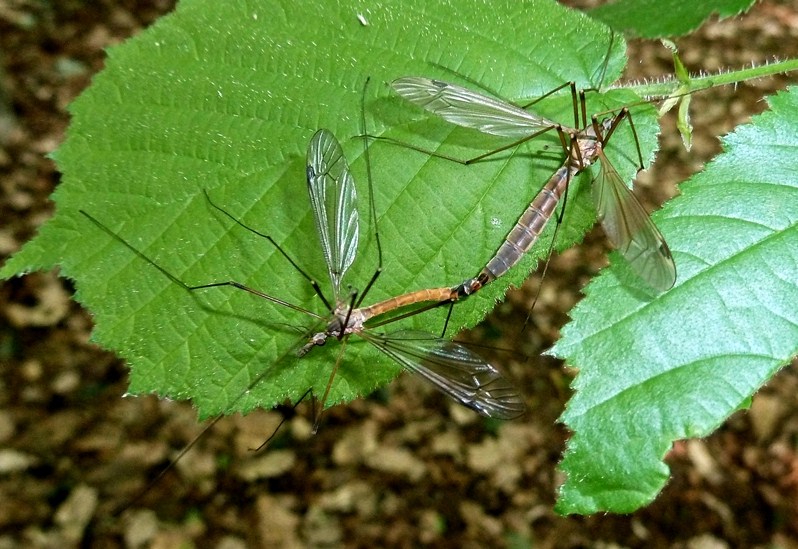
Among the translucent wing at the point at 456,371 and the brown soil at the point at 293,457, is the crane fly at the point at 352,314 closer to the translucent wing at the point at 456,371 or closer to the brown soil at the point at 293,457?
the translucent wing at the point at 456,371

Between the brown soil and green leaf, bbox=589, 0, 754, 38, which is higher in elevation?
green leaf, bbox=589, 0, 754, 38

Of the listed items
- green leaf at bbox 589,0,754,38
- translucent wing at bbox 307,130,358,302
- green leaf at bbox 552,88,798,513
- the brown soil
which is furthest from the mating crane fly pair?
the brown soil

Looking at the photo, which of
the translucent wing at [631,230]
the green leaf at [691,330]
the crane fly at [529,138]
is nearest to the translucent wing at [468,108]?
the crane fly at [529,138]

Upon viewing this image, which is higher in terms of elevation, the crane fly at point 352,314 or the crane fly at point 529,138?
the crane fly at point 529,138

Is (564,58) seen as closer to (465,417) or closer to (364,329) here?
(364,329)

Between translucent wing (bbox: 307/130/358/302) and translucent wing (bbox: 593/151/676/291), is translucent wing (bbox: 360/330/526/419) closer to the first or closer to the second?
translucent wing (bbox: 307/130/358/302)

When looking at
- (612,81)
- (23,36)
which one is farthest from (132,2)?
(612,81)
